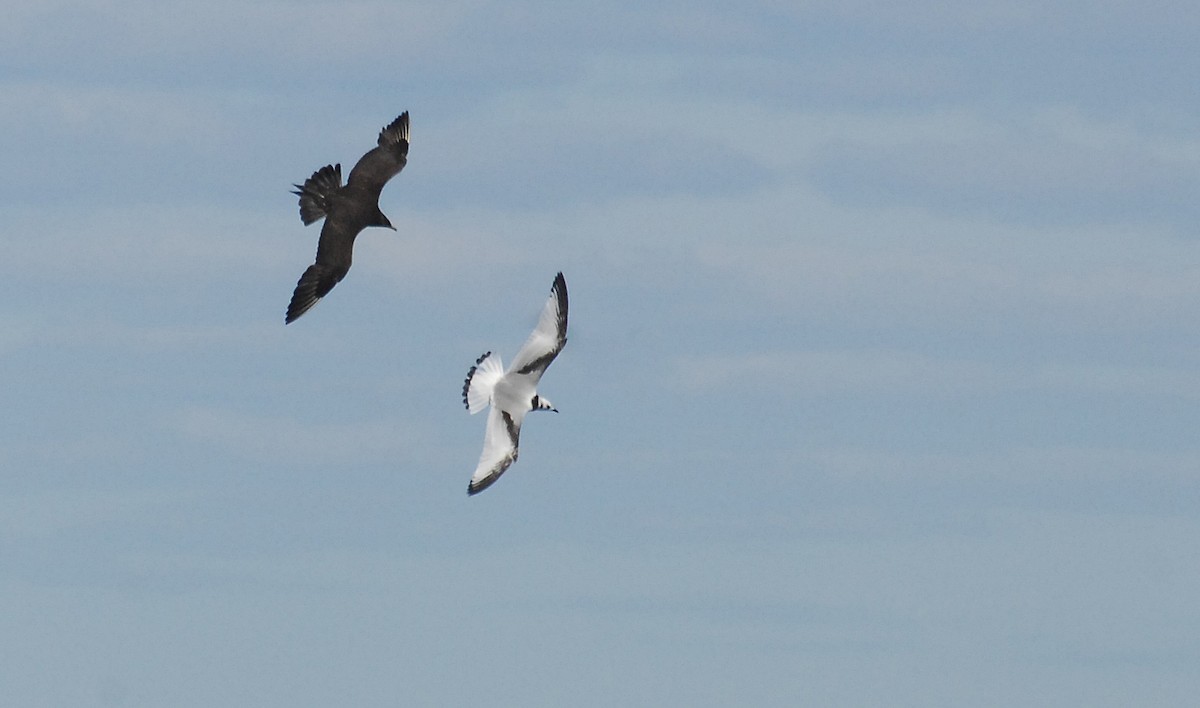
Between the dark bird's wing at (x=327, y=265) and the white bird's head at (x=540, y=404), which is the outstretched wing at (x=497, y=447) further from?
the dark bird's wing at (x=327, y=265)

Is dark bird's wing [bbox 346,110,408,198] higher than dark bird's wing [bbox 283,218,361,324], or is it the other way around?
dark bird's wing [bbox 346,110,408,198]

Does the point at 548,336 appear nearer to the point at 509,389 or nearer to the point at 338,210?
the point at 509,389

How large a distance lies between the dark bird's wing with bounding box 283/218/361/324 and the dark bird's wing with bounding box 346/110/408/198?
132 centimetres

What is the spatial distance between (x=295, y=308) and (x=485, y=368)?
245 inches

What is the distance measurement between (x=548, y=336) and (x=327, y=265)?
8.32m

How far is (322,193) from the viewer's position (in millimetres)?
59938

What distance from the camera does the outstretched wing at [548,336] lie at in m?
55.8

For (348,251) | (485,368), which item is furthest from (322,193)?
(485,368)

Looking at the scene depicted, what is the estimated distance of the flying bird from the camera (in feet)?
197

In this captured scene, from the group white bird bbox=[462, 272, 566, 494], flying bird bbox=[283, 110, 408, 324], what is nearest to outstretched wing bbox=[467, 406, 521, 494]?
white bird bbox=[462, 272, 566, 494]

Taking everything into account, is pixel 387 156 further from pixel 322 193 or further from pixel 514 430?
pixel 514 430

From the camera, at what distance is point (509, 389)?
57.0m

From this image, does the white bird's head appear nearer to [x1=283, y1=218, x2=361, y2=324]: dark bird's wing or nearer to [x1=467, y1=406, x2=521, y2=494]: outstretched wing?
[x1=467, y1=406, x2=521, y2=494]: outstretched wing

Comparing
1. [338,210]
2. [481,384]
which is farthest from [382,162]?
[481,384]
